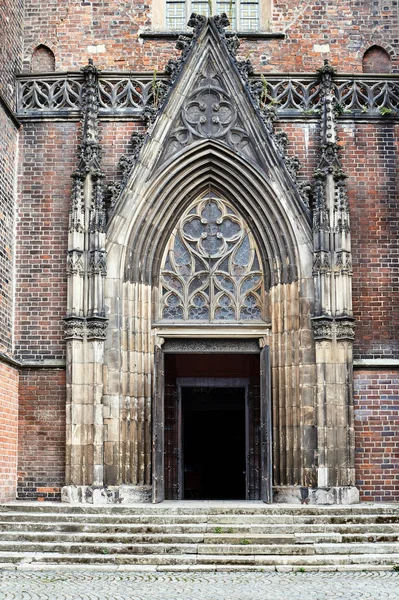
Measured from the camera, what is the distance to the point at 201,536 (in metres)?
13.9

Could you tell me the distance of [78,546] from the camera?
13.7 metres

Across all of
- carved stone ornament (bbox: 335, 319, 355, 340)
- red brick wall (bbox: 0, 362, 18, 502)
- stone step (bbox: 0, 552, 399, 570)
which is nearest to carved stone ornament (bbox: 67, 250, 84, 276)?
red brick wall (bbox: 0, 362, 18, 502)

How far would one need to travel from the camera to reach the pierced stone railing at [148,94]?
18.9 metres

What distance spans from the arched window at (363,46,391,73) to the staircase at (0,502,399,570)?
27.5 ft

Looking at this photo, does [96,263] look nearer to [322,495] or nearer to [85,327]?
[85,327]

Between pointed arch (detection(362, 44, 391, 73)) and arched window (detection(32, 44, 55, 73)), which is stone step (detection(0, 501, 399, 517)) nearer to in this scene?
arched window (detection(32, 44, 55, 73))

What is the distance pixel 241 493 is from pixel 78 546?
46.0 ft

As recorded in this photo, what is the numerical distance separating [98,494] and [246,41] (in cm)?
876

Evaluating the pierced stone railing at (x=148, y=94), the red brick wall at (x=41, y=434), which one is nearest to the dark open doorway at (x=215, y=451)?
the red brick wall at (x=41, y=434)

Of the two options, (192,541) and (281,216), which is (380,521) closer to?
(192,541)

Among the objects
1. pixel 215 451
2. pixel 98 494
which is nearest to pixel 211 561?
pixel 98 494

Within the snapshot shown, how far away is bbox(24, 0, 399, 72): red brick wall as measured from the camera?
19.4 m

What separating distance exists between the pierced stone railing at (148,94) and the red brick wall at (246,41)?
0.46 m

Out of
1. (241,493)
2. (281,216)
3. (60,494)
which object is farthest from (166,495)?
(241,493)
